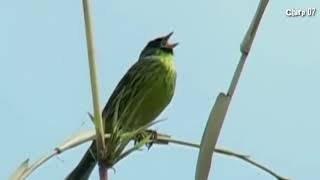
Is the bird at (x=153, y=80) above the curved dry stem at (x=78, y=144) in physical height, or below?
below

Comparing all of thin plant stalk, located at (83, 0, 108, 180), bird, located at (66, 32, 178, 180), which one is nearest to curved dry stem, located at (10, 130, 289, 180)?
thin plant stalk, located at (83, 0, 108, 180)

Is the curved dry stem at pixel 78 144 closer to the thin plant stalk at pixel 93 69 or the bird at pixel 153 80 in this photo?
the thin plant stalk at pixel 93 69

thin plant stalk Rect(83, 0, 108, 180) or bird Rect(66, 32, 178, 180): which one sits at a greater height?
thin plant stalk Rect(83, 0, 108, 180)

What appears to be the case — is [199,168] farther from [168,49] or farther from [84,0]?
[168,49]

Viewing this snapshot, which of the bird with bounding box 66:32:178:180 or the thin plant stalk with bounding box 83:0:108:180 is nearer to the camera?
the thin plant stalk with bounding box 83:0:108:180

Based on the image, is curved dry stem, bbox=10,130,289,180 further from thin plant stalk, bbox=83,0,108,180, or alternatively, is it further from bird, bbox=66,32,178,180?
bird, bbox=66,32,178,180

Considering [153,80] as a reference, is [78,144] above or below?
above

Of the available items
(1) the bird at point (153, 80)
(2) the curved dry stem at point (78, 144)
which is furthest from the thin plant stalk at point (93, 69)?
(1) the bird at point (153, 80)

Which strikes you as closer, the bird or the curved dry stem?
the curved dry stem

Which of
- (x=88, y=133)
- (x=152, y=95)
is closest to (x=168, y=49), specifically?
(x=152, y=95)

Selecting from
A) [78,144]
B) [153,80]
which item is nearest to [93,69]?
[78,144]

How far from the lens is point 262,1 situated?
0.92 metres

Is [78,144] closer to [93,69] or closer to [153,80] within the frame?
[93,69]

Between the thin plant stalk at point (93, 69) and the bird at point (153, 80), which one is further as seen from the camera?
the bird at point (153, 80)
